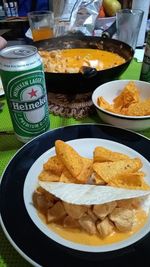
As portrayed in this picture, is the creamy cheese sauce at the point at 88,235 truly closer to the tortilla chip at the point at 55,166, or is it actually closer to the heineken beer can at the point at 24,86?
the tortilla chip at the point at 55,166

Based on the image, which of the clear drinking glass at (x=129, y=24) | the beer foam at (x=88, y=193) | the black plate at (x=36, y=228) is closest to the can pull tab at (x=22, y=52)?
the black plate at (x=36, y=228)

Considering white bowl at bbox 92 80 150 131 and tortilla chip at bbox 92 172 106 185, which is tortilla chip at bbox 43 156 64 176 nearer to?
tortilla chip at bbox 92 172 106 185

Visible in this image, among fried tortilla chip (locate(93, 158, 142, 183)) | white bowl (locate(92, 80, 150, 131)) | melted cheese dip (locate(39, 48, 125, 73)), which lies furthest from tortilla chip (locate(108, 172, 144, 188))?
melted cheese dip (locate(39, 48, 125, 73))

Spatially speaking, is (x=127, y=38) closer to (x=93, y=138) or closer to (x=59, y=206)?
(x=93, y=138)

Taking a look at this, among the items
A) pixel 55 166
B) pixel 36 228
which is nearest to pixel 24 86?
pixel 55 166

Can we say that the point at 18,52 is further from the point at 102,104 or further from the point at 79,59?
the point at 79,59

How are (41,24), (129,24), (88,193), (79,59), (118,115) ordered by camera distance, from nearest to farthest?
1. (88,193)
2. (118,115)
3. (79,59)
4. (129,24)
5. (41,24)
